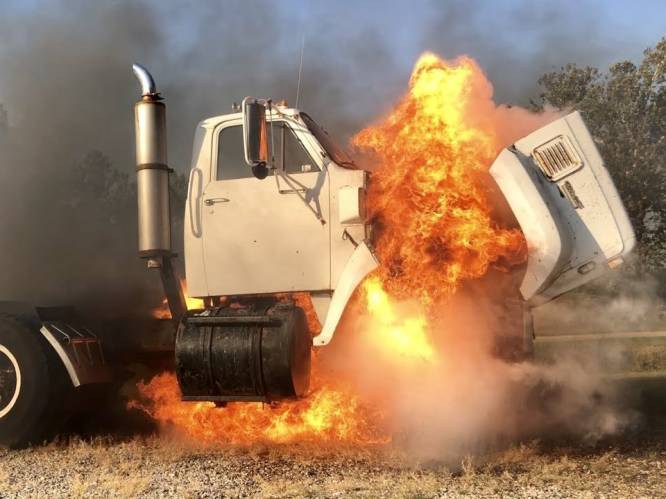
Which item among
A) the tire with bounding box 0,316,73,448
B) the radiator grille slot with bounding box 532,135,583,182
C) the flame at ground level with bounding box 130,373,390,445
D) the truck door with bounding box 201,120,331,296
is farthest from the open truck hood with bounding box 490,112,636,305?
the tire with bounding box 0,316,73,448

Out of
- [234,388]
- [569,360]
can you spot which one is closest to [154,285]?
[234,388]

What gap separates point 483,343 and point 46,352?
4341mm

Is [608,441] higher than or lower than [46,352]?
lower

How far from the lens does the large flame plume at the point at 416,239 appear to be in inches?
236

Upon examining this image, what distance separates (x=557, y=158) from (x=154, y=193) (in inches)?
152

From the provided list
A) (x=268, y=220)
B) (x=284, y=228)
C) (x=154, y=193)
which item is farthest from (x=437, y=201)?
(x=154, y=193)

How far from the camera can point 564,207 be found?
5.66 metres

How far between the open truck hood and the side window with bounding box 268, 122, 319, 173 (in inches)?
68.9

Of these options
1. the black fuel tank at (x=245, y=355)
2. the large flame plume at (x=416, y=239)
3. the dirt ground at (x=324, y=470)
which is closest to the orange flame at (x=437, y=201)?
the large flame plume at (x=416, y=239)

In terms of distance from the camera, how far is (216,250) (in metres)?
6.48

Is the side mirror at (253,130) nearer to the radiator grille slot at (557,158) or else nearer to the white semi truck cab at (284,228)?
the white semi truck cab at (284,228)

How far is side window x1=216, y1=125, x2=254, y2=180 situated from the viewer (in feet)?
21.4

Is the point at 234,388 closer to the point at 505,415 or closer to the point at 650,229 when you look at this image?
the point at 505,415

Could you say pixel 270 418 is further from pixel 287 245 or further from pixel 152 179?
pixel 152 179
